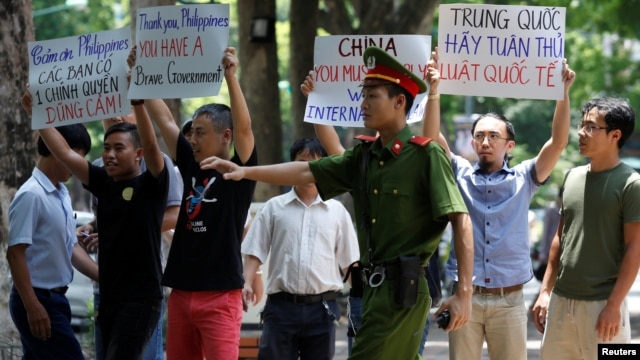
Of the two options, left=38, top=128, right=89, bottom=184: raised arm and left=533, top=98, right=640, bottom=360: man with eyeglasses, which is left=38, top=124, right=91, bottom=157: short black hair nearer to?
left=38, top=128, right=89, bottom=184: raised arm

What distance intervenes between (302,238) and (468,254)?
97.1 inches

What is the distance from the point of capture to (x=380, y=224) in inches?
229

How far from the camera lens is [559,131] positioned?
718 centimetres

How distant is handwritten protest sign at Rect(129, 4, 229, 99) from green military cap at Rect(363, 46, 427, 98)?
5.28 feet

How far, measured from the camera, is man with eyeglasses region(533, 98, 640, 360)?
6801mm

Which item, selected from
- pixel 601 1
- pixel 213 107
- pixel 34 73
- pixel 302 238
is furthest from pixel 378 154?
pixel 601 1

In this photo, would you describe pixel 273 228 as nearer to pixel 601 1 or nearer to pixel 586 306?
pixel 586 306

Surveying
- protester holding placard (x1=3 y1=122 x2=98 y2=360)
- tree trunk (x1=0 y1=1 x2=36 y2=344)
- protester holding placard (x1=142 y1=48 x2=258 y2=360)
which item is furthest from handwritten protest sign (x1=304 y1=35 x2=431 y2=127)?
tree trunk (x1=0 y1=1 x2=36 y2=344)

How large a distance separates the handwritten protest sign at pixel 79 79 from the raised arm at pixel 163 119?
10cm

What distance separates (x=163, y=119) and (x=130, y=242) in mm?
846

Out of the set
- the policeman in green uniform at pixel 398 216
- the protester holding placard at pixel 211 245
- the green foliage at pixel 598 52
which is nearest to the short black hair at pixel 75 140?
the protester holding placard at pixel 211 245

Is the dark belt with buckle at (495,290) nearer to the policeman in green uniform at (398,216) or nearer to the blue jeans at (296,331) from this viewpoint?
the blue jeans at (296,331)

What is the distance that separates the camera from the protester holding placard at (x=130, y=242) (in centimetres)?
A: 698

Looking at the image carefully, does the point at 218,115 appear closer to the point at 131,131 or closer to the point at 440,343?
the point at 131,131
